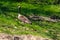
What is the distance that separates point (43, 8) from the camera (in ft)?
60.2

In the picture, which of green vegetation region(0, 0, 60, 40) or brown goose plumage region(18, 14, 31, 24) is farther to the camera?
brown goose plumage region(18, 14, 31, 24)

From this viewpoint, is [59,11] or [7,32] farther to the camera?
[59,11]

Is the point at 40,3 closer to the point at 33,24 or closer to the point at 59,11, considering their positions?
the point at 59,11

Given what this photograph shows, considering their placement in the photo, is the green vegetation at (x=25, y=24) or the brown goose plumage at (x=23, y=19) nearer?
the green vegetation at (x=25, y=24)

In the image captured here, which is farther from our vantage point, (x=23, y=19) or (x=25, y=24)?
(x=23, y=19)

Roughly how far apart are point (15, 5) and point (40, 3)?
8.10 feet

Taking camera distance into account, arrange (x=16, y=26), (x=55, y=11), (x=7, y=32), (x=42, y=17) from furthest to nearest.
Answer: (x=55, y=11) → (x=42, y=17) → (x=16, y=26) → (x=7, y=32)

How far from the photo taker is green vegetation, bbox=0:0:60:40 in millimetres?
13422

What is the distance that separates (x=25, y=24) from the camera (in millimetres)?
14406

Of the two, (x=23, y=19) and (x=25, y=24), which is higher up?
(x=23, y=19)

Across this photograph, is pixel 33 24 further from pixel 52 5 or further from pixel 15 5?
pixel 52 5

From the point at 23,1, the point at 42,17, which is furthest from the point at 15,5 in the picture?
the point at 42,17

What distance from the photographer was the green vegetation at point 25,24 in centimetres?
1342

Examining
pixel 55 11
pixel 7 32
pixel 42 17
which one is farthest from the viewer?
pixel 55 11
